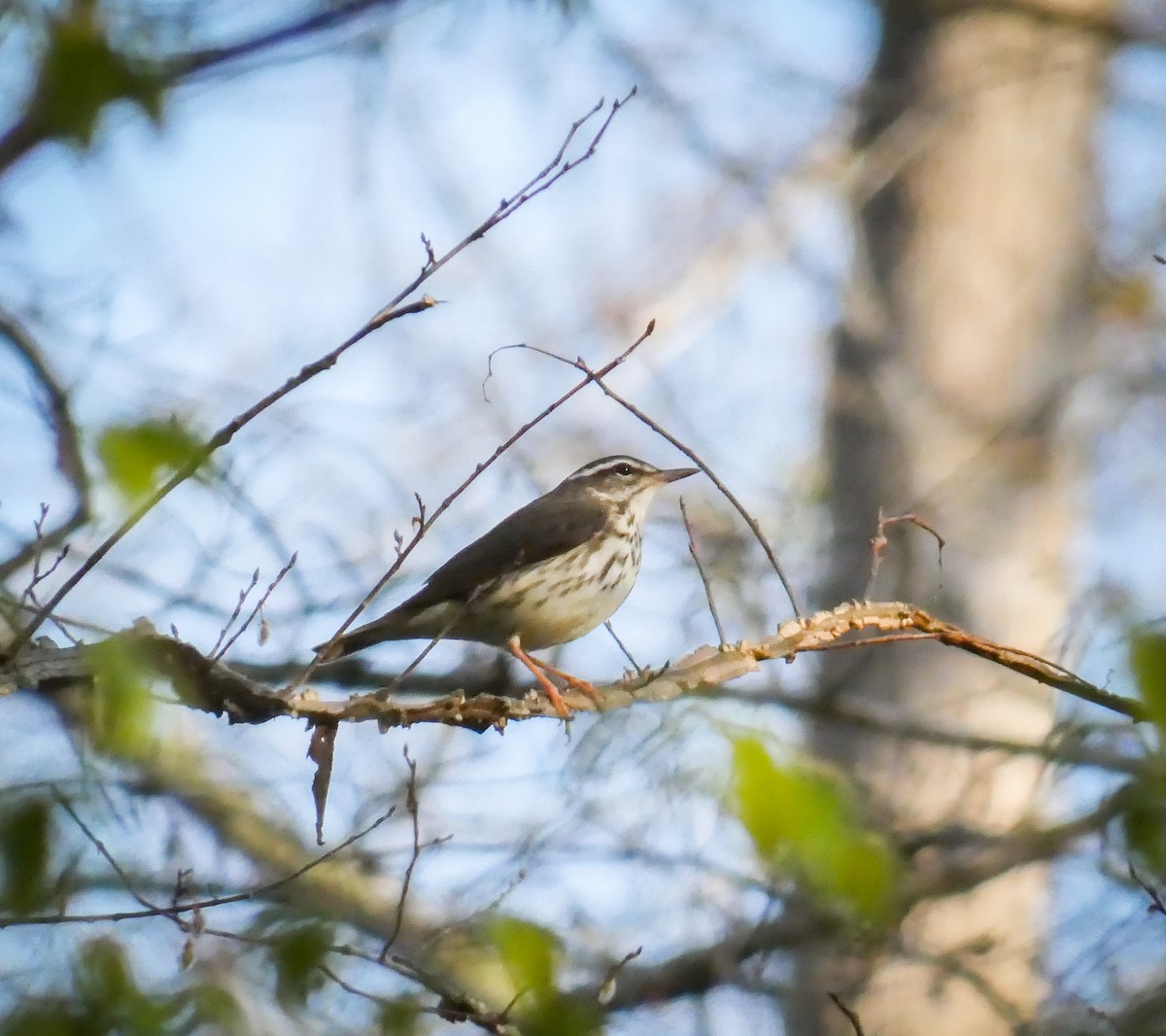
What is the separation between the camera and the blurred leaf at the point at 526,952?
10.4 feet

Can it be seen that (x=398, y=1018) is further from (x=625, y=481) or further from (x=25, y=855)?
(x=625, y=481)

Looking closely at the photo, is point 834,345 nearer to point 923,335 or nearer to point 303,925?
point 923,335

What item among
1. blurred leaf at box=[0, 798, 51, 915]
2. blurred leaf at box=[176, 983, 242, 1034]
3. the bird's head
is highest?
the bird's head

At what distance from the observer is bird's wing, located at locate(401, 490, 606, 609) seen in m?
6.87

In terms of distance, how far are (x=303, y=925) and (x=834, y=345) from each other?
273 inches

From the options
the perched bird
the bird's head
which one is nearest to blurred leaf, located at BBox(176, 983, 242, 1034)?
the perched bird

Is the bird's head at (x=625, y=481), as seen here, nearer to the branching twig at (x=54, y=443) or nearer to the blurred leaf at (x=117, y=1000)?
the branching twig at (x=54, y=443)

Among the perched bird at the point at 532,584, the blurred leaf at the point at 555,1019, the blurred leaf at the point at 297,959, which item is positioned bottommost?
the blurred leaf at the point at 555,1019

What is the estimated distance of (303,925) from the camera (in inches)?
146

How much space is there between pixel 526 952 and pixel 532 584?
153 inches

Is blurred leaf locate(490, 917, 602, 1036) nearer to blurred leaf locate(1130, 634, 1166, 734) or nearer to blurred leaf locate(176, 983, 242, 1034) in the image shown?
blurred leaf locate(176, 983, 242, 1034)

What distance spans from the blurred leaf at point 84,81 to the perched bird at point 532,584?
3.34m

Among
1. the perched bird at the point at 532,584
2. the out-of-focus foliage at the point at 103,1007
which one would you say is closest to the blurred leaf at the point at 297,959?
the out-of-focus foliage at the point at 103,1007

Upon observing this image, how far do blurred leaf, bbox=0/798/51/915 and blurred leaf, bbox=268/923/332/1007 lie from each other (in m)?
0.58
